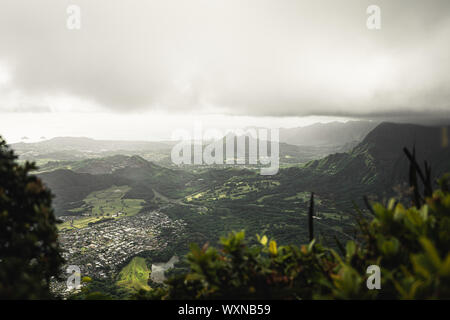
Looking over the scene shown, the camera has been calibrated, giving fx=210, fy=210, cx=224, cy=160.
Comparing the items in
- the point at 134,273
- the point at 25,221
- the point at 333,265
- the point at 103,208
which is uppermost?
the point at 25,221

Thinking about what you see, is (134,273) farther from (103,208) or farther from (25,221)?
(103,208)

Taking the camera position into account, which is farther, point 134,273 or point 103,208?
point 103,208

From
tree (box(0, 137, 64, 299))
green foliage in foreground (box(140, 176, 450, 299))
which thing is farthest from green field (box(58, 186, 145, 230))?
green foliage in foreground (box(140, 176, 450, 299))

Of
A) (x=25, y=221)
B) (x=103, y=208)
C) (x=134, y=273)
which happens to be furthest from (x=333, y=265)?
(x=103, y=208)

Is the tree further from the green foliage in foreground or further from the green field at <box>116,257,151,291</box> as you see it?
the green field at <box>116,257,151,291</box>
